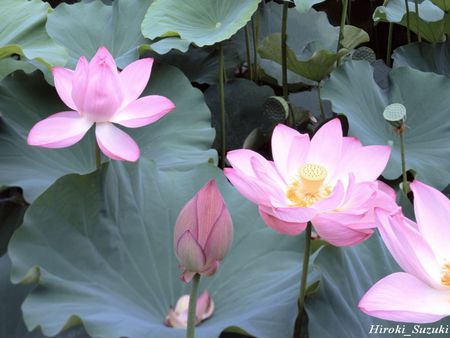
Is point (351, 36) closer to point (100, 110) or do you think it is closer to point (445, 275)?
point (100, 110)

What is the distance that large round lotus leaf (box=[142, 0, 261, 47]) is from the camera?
4.65 feet

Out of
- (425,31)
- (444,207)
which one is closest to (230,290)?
(444,207)

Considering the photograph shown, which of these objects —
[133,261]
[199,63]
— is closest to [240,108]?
[199,63]

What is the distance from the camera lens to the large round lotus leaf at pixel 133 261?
0.81 m

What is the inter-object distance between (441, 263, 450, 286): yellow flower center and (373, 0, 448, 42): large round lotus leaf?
118 cm

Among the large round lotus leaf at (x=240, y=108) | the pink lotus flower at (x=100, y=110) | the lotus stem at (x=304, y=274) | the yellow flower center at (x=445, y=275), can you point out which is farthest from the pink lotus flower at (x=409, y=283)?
the large round lotus leaf at (x=240, y=108)

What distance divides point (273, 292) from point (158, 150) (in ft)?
1.56

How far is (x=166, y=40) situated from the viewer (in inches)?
57.6

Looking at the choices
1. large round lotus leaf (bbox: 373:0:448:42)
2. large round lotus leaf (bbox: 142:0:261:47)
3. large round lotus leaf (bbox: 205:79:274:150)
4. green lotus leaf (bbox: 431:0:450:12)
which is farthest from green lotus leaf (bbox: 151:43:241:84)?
green lotus leaf (bbox: 431:0:450:12)

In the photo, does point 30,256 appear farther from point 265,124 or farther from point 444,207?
point 265,124

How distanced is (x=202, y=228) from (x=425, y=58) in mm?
1249

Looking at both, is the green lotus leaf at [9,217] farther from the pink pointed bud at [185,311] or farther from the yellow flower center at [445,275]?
the yellow flower center at [445,275]

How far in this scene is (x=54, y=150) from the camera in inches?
47.6

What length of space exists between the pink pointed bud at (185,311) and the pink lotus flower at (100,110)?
214 millimetres
